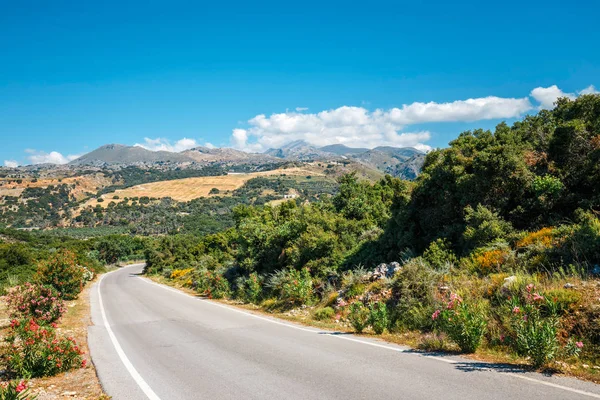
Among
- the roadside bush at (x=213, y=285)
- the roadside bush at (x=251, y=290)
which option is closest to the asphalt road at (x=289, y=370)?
the roadside bush at (x=251, y=290)

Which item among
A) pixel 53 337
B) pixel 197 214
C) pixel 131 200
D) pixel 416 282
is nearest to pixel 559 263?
pixel 416 282

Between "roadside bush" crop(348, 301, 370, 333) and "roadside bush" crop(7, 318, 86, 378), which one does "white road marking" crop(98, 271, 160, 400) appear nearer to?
"roadside bush" crop(7, 318, 86, 378)

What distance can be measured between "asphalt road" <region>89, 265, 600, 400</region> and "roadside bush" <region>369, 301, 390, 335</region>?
27.8 inches

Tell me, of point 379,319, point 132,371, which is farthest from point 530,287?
point 132,371

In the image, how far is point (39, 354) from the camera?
7926 millimetres

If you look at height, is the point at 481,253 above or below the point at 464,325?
above

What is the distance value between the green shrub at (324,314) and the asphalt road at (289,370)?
1352 millimetres

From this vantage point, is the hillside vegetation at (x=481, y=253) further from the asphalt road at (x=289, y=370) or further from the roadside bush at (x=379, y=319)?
the asphalt road at (x=289, y=370)

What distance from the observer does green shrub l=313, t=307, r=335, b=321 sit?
41.4ft

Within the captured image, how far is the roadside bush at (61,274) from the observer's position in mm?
22917

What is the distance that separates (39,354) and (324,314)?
8211 millimetres

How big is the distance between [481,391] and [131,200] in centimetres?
20582

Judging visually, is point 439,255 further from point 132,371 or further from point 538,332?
point 132,371

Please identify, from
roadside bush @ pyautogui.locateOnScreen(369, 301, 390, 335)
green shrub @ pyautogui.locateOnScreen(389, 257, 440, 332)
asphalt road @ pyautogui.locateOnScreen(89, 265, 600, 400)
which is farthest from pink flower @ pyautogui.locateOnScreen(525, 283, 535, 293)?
roadside bush @ pyautogui.locateOnScreen(369, 301, 390, 335)
